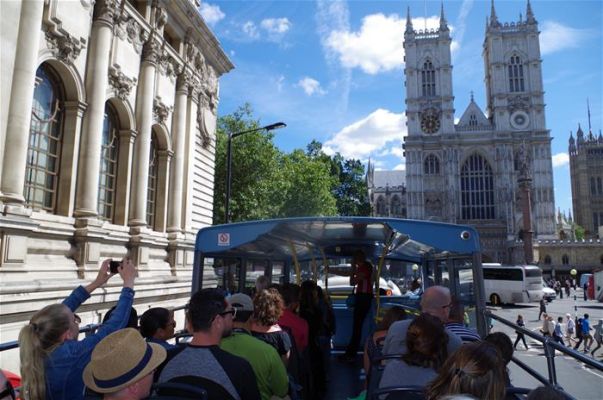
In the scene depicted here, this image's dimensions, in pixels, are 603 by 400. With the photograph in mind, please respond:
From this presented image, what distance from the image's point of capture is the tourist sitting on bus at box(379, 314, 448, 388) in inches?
135

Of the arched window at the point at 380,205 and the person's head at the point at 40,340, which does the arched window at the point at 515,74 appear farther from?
the person's head at the point at 40,340

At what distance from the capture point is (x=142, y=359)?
7.58 feet

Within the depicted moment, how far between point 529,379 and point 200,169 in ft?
49.0

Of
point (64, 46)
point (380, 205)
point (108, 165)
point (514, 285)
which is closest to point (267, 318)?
point (64, 46)

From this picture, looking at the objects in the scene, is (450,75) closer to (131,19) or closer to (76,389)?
(131,19)

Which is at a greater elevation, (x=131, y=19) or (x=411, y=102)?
(x=411, y=102)

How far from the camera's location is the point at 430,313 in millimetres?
4547

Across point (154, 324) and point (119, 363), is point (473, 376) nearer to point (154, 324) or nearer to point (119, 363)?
point (119, 363)

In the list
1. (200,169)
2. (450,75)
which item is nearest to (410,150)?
(450,75)

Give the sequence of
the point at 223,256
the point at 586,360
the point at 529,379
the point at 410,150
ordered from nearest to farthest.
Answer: the point at 586,360 < the point at 223,256 < the point at 529,379 < the point at 410,150

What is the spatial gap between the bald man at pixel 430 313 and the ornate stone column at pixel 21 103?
8.50 meters

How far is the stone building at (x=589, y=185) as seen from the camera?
107m

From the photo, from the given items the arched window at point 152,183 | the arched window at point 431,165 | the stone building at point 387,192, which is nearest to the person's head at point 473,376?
the arched window at point 152,183

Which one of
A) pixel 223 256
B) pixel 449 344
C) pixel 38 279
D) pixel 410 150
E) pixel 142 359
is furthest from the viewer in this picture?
pixel 410 150
